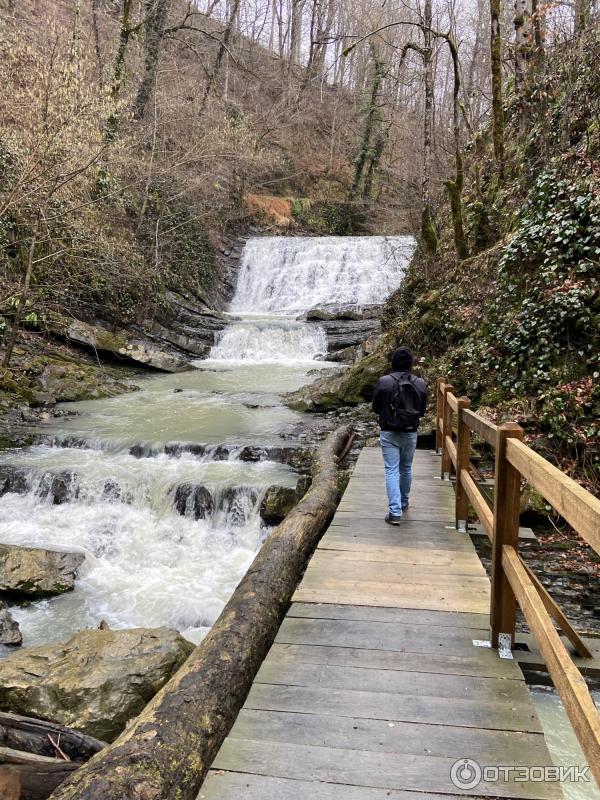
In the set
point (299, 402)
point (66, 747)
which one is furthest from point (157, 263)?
point (66, 747)

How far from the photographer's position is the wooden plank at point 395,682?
2.88m

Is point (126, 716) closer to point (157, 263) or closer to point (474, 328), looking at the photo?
point (474, 328)

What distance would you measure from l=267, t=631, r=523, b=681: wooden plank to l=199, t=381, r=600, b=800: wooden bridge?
1cm

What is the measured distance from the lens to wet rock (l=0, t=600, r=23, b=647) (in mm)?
5645

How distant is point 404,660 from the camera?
3244 mm

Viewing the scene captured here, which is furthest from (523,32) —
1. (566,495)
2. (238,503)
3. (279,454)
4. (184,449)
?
(566,495)

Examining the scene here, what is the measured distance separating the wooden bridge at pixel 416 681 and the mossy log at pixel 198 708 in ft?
0.77

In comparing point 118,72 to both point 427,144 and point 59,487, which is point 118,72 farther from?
point 59,487

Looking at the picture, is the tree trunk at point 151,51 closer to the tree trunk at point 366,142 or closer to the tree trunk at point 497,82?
the tree trunk at point 366,142

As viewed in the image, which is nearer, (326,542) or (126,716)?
(126,716)

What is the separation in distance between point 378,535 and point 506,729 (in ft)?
9.07

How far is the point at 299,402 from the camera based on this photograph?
12539 millimetres

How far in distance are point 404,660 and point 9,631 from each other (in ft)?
14.6

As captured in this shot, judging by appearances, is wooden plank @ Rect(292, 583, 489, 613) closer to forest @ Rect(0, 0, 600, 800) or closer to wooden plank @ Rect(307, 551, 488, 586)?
forest @ Rect(0, 0, 600, 800)
